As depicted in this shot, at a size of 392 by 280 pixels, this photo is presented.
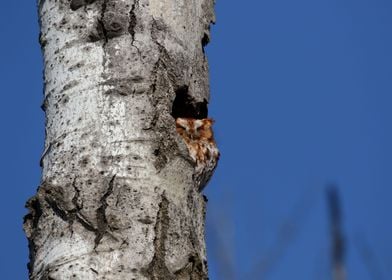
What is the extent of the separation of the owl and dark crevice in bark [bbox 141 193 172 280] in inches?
12.5

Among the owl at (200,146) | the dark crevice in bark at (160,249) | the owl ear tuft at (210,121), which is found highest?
the owl ear tuft at (210,121)

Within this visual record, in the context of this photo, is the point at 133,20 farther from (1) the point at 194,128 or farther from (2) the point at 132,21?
(1) the point at 194,128

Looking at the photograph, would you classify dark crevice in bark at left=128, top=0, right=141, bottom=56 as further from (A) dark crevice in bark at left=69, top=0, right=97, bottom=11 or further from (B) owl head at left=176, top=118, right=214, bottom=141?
(B) owl head at left=176, top=118, right=214, bottom=141

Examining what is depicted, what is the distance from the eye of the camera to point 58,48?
90.6 inches

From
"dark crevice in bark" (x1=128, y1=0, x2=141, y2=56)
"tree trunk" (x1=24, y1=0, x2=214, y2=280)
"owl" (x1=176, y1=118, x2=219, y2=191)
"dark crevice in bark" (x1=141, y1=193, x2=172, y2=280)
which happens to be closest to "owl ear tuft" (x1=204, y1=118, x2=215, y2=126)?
"owl" (x1=176, y1=118, x2=219, y2=191)

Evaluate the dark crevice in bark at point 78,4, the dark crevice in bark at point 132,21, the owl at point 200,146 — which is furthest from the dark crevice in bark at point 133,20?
the owl at point 200,146

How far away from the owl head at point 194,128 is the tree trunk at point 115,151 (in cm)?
13

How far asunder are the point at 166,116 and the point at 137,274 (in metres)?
0.43

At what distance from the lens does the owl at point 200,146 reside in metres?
2.51

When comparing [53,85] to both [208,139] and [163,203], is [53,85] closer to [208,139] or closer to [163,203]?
[163,203]

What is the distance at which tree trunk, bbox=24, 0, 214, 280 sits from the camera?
6.64 ft

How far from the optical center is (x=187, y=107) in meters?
2.53

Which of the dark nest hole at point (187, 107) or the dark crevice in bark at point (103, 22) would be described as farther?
the dark nest hole at point (187, 107)

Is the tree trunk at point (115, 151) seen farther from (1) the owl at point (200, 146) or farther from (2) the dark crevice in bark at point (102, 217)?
(1) the owl at point (200, 146)
